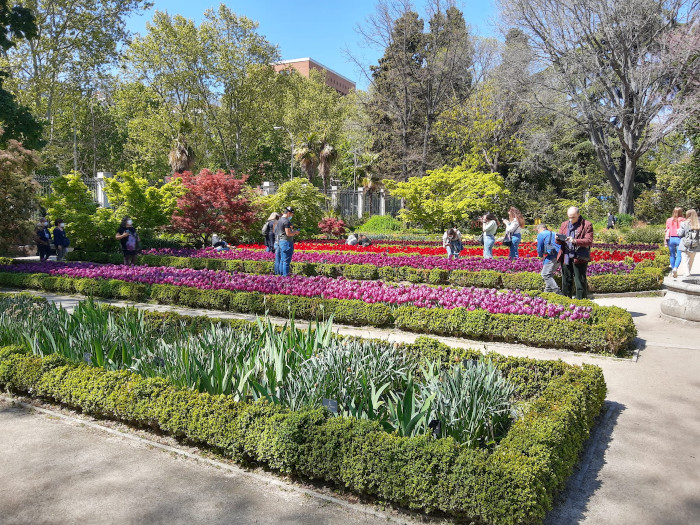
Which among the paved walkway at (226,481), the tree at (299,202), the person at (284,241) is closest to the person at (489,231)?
the person at (284,241)

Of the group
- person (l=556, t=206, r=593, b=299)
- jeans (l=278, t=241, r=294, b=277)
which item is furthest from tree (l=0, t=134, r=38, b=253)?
person (l=556, t=206, r=593, b=299)

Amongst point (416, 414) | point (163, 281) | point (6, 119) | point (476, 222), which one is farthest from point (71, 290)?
point (476, 222)

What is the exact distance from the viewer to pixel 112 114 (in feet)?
127

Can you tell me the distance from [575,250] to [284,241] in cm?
545

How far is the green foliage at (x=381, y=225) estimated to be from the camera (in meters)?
29.4

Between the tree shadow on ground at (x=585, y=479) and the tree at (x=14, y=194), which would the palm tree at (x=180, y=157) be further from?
the tree shadow on ground at (x=585, y=479)

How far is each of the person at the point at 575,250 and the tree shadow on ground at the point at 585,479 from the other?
12.2 ft

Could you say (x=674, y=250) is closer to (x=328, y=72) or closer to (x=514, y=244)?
(x=514, y=244)

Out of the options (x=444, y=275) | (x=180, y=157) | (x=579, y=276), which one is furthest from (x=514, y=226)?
(x=180, y=157)

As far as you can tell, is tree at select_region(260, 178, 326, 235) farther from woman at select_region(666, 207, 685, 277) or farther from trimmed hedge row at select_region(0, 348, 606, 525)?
trimmed hedge row at select_region(0, 348, 606, 525)

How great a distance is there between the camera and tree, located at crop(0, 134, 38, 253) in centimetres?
1330

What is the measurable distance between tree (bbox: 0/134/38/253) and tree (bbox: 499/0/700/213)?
65.2 feet

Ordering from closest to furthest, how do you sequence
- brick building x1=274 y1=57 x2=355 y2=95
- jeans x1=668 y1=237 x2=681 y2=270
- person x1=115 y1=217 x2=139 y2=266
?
jeans x1=668 y1=237 x2=681 y2=270 → person x1=115 y1=217 x2=139 y2=266 → brick building x1=274 y1=57 x2=355 y2=95

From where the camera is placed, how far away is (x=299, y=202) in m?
21.3
